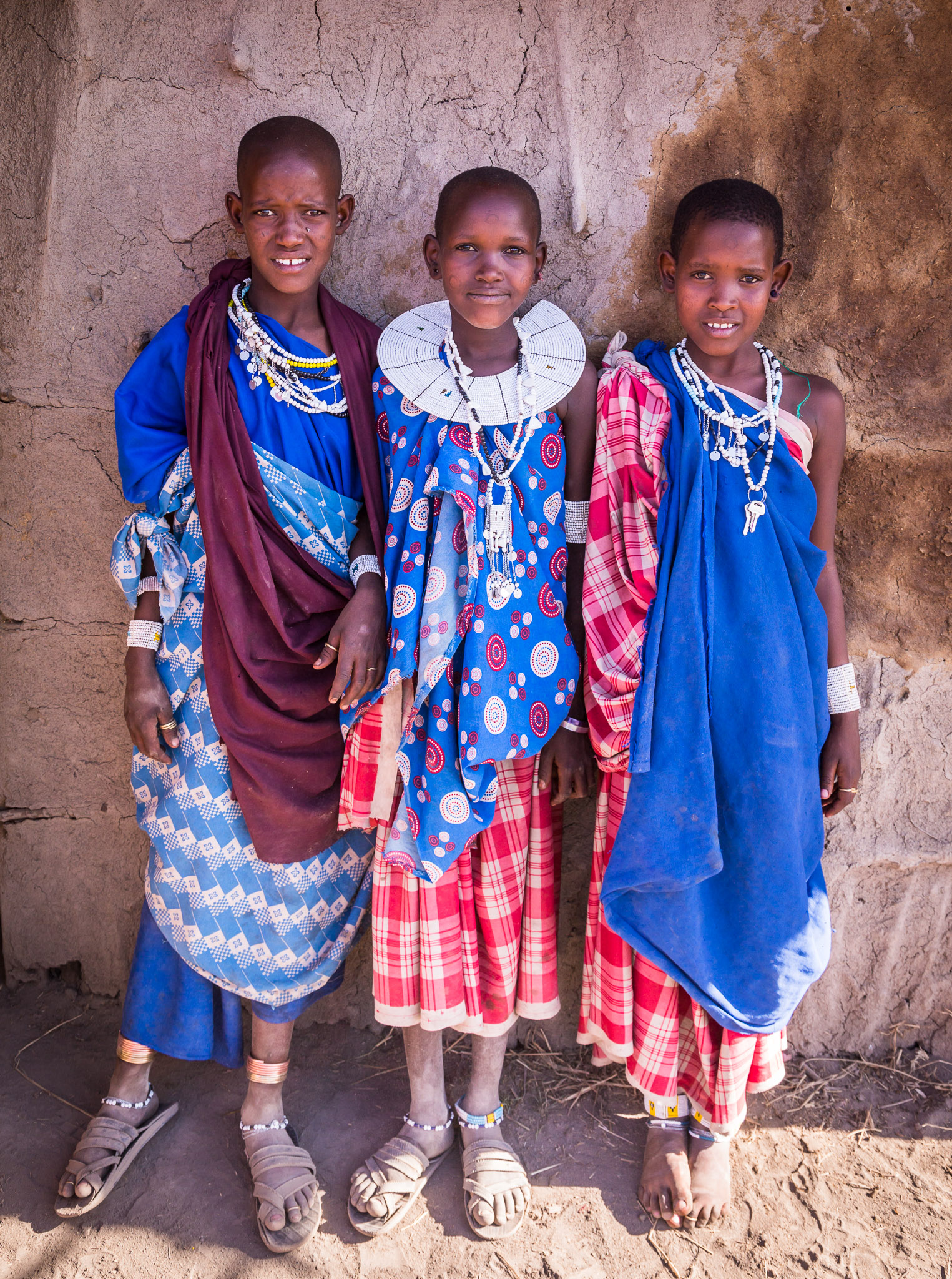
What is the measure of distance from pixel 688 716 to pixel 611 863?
358mm

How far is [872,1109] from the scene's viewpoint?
7.66 ft

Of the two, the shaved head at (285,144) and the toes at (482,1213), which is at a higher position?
the shaved head at (285,144)

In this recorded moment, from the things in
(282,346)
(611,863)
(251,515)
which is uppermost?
(282,346)

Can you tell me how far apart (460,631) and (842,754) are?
37.3 inches

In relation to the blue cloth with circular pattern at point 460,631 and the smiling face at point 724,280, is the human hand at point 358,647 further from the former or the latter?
the smiling face at point 724,280

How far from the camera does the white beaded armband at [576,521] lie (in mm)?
2016

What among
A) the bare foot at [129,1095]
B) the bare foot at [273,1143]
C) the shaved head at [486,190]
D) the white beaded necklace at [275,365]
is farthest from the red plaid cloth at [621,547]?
the bare foot at [129,1095]

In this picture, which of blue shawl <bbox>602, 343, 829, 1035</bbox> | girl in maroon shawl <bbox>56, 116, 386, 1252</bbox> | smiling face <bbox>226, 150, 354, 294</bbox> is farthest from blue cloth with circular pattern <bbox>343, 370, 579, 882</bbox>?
smiling face <bbox>226, 150, 354, 294</bbox>

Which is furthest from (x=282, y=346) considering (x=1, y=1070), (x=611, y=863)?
(x=1, y=1070)

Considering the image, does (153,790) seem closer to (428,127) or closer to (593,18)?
(428,127)

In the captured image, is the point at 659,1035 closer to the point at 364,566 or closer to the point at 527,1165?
the point at 527,1165

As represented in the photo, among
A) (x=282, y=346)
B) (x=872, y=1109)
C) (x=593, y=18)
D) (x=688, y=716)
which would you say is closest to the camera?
(x=688, y=716)

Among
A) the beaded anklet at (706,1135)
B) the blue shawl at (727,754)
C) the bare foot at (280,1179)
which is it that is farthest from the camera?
the beaded anklet at (706,1135)

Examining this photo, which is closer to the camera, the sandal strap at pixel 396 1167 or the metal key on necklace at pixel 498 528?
the metal key on necklace at pixel 498 528
